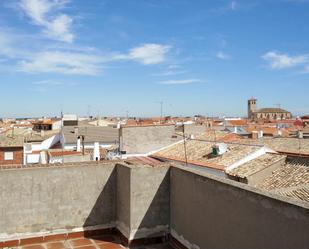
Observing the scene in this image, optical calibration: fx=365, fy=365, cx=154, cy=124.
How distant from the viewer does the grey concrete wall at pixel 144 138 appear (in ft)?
76.2

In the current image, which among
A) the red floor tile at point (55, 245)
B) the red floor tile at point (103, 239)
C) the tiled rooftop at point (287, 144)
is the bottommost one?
the red floor tile at point (103, 239)

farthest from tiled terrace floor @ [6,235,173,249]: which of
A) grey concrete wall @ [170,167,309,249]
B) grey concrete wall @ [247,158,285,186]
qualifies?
grey concrete wall @ [247,158,285,186]

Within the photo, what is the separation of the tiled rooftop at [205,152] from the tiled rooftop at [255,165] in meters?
0.64

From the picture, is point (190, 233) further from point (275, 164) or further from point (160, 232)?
point (275, 164)

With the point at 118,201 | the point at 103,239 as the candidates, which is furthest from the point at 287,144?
the point at 103,239

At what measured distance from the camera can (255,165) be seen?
1856 centimetres

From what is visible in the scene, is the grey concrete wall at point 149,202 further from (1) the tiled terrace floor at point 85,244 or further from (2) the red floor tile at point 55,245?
(2) the red floor tile at point 55,245

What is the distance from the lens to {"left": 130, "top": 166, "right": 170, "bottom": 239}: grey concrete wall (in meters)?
9.22

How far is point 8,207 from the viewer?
29.7 feet

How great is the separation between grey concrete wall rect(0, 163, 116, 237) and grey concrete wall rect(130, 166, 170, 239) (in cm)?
116

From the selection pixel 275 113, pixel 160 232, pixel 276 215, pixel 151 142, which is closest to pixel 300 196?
pixel 160 232

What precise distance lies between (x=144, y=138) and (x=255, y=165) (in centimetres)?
789

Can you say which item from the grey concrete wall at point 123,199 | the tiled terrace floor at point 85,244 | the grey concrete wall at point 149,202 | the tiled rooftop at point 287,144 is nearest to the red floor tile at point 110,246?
the tiled terrace floor at point 85,244

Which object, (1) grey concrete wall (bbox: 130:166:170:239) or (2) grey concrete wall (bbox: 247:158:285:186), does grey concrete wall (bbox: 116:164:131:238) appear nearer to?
(1) grey concrete wall (bbox: 130:166:170:239)
